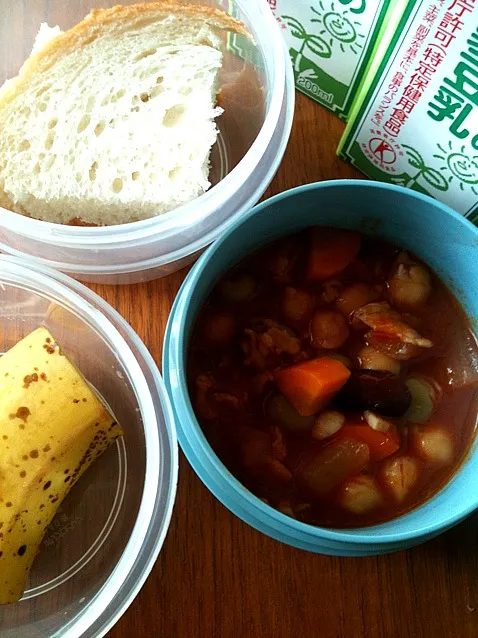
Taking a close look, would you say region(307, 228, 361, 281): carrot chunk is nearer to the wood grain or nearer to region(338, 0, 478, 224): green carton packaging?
region(338, 0, 478, 224): green carton packaging

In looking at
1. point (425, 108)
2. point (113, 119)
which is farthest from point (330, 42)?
point (113, 119)

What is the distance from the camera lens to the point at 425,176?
0.79 m

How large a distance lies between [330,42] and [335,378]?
14.8 inches

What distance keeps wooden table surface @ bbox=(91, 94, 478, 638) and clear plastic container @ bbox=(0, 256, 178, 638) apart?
5 centimetres

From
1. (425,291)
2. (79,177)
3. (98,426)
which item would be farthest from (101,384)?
(425,291)

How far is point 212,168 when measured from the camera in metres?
0.88

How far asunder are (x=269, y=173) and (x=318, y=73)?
0.49ft

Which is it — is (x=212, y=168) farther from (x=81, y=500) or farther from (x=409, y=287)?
(x=81, y=500)

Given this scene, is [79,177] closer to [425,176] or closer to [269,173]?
[269,173]

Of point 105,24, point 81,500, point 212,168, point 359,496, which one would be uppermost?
point 105,24

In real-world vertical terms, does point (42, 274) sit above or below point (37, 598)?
above

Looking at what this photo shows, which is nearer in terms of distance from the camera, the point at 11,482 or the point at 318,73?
the point at 11,482

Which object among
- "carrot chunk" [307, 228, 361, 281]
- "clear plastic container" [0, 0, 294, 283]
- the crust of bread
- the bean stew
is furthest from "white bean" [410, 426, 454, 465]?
the crust of bread

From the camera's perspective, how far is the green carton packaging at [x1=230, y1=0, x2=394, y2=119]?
70 cm
